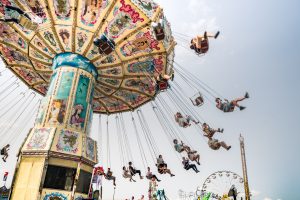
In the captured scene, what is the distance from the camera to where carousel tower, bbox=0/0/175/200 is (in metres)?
10.2

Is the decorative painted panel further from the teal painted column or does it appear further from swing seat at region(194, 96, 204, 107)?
swing seat at region(194, 96, 204, 107)

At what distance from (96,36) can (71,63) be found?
1999 mm

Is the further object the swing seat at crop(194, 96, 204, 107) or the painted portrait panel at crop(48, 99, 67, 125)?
the swing seat at crop(194, 96, 204, 107)

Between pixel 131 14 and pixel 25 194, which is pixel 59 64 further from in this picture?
pixel 25 194

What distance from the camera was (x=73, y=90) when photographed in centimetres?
1227

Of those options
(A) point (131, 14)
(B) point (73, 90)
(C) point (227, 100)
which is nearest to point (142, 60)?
(A) point (131, 14)

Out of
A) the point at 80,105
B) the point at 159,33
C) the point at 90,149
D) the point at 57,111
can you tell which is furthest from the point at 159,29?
the point at 90,149

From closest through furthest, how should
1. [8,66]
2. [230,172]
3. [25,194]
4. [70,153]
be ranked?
[25,194] → [70,153] → [8,66] → [230,172]

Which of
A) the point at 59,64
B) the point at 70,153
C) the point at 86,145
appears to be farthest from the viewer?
the point at 59,64

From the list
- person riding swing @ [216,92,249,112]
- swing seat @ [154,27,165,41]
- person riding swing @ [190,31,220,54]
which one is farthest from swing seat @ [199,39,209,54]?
person riding swing @ [216,92,249,112]

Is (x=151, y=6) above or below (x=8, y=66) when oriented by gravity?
above

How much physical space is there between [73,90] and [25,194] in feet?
16.8

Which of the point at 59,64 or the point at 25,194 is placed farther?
the point at 59,64

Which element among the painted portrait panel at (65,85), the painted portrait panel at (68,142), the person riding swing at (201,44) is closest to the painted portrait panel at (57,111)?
the painted portrait panel at (65,85)
